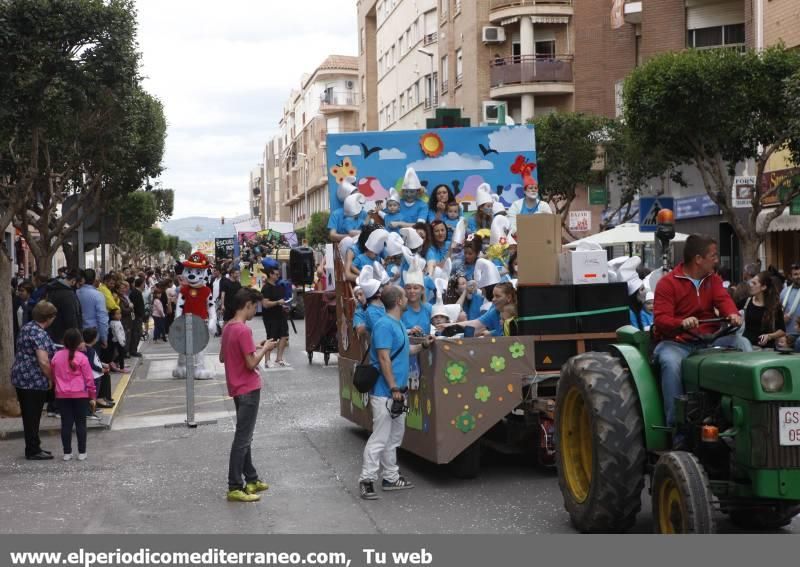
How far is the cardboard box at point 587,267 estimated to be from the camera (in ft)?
34.6

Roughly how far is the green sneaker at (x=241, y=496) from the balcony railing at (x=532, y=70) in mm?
40178

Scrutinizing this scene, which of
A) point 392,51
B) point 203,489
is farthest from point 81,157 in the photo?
point 392,51

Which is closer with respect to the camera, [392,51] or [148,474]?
[148,474]

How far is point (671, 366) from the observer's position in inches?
289

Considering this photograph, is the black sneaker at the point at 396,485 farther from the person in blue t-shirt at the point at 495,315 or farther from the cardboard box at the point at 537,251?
the cardboard box at the point at 537,251

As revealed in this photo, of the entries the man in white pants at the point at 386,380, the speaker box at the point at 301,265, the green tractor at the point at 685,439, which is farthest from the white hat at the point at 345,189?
the speaker box at the point at 301,265

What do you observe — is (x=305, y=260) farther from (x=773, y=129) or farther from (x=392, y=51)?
(x=392, y=51)

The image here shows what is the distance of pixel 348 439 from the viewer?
13.3m

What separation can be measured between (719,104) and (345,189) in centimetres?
1449

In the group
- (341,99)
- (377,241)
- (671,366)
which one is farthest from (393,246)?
(341,99)

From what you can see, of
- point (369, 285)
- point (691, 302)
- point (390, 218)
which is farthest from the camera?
point (390, 218)

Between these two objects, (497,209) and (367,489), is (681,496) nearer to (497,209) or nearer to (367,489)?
(367,489)

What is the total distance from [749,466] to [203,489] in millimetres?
5376

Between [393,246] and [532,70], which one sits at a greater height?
[532,70]
